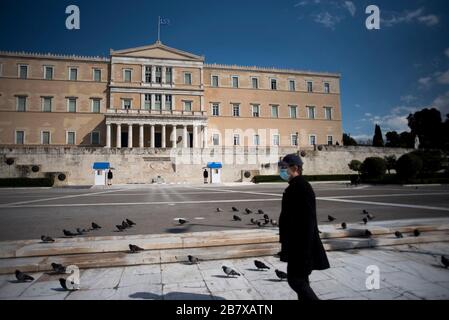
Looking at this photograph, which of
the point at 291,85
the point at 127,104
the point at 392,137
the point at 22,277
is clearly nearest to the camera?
the point at 22,277

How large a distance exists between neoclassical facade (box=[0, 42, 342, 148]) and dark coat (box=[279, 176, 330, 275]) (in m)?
38.7

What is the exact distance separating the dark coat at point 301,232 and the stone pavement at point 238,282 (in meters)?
0.94

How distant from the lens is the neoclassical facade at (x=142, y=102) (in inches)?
1596

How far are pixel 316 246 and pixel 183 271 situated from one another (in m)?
2.35

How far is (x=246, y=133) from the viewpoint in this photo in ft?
156

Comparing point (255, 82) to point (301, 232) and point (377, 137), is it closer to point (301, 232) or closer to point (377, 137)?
point (377, 137)

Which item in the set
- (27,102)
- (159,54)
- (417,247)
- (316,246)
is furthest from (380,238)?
(27,102)

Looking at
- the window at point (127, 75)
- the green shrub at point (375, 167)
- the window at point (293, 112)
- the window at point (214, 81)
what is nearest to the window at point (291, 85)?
the window at point (293, 112)

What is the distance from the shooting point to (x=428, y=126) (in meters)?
60.6

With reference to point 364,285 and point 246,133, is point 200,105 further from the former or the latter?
point 364,285

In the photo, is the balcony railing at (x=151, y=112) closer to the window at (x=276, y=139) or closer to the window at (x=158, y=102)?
the window at (x=158, y=102)

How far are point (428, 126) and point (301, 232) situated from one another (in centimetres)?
7615

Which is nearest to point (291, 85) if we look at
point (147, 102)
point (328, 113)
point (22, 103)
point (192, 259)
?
point (328, 113)

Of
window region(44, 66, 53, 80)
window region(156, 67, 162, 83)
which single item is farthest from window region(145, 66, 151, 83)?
window region(44, 66, 53, 80)
